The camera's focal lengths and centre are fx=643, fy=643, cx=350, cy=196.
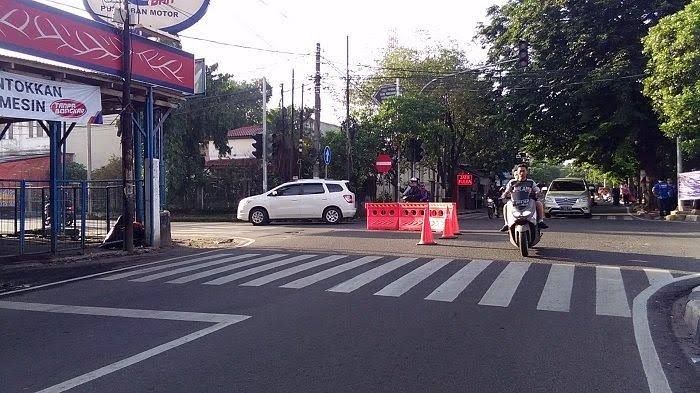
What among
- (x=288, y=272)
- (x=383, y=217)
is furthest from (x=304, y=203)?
→ (x=288, y=272)

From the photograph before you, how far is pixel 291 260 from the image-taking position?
1281cm

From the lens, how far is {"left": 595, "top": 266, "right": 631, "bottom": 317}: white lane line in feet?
26.0

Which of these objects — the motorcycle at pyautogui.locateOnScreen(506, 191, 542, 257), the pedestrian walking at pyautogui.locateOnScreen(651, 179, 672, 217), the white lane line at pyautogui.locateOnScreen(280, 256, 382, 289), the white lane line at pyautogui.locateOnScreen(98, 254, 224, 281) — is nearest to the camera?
the white lane line at pyautogui.locateOnScreen(280, 256, 382, 289)

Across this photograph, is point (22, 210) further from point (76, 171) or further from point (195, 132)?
point (76, 171)

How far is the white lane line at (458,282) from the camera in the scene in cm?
874

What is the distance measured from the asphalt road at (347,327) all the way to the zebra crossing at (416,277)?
36 millimetres

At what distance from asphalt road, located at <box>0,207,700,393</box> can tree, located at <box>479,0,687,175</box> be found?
741 inches

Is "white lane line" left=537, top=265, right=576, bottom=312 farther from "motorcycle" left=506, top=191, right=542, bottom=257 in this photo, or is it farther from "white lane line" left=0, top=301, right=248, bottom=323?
"white lane line" left=0, top=301, right=248, bottom=323

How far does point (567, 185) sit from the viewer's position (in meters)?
28.7

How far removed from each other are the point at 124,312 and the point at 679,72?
22.3 metres

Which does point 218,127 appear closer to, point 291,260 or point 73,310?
point 291,260

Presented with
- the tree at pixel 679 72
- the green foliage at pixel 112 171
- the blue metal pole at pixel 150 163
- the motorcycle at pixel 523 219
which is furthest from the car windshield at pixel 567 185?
the green foliage at pixel 112 171

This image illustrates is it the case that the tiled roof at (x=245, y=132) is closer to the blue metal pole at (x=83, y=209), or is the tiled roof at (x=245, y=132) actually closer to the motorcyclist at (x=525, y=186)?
the blue metal pole at (x=83, y=209)

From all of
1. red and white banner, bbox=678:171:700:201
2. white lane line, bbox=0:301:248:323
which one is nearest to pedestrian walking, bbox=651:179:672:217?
red and white banner, bbox=678:171:700:201
